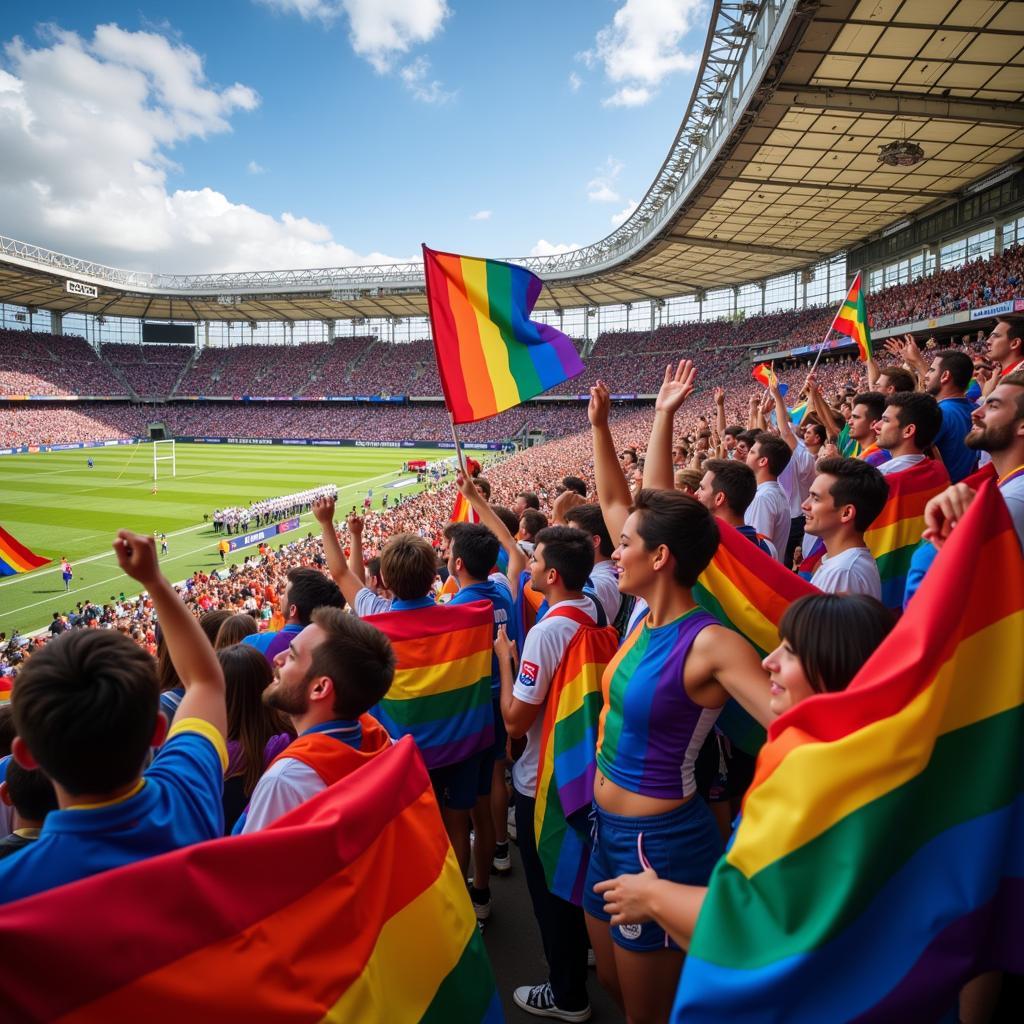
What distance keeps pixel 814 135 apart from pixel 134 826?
27883 mm

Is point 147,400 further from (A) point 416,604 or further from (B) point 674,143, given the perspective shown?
(A) point 416,604

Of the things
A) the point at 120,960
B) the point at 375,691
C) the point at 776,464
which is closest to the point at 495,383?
the point at 776,464

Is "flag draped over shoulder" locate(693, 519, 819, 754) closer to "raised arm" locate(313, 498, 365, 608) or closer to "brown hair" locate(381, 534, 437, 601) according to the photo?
"brown hair" locate(381, 534, 437, 601)

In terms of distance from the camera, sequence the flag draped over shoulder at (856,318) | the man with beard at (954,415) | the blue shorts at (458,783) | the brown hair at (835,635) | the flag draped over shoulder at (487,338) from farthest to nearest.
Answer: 1. the flag draped over shoulder at (856,318)
2. the flag draped over shoulder at (487,338)
3. the man with beard at (954,415)
4. the blue shorts at (458,783)
5. the brown hair at (835,635)

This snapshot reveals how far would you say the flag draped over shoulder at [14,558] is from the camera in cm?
909

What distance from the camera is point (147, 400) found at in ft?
255

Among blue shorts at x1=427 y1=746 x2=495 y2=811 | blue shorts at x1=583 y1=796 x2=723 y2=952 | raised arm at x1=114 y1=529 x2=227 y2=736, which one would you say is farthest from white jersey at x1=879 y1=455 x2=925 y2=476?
raised arm at x1=114 y1=529 x2=227 y2=736

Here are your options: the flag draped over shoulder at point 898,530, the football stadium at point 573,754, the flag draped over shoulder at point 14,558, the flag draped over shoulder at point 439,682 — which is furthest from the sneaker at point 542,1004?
the flag draped over shoulder at point 14,558

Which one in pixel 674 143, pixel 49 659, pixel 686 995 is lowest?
pixel 686 995

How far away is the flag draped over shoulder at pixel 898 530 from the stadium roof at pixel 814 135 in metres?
16.3

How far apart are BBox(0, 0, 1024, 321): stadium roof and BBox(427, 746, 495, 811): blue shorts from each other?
18.8 metres

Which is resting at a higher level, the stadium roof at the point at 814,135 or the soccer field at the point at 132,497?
the stadium roof at the point at 814,135

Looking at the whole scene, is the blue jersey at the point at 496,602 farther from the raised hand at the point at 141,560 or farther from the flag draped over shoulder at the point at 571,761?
the raised hand at the point at 141,560

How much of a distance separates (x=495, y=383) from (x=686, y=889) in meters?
4.69
